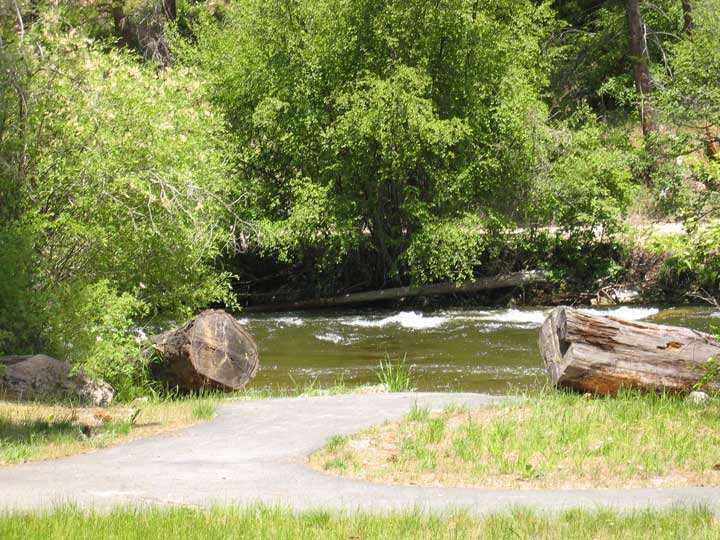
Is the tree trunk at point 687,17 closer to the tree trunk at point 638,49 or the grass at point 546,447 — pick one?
the tree trunk at point 638,49

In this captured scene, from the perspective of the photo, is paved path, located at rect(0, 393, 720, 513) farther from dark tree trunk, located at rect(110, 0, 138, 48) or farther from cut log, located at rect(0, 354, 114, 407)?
dark tree trunk, located at rect(110, 0, 138, 48)

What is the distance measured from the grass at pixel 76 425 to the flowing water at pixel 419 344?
192 inches

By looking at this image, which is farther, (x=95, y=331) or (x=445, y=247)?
(x=445, y=247)

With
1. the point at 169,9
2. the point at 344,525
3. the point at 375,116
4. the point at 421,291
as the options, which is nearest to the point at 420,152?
the point at 375,116

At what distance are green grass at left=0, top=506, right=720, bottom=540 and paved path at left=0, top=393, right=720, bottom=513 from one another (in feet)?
1.28

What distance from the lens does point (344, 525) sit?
6707 mm

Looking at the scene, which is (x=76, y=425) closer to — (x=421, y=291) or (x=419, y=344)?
(x=419, y=344)

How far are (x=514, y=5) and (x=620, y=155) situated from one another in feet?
17.6

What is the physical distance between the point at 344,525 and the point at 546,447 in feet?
10.7

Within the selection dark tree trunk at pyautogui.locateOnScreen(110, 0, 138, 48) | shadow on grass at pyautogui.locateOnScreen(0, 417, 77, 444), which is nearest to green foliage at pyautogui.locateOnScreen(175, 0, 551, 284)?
dark tree trunk at pyautogui.locateOnScreen(110, 0, 138, 48)

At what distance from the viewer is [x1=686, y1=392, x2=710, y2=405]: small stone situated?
11672mm

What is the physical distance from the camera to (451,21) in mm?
26594

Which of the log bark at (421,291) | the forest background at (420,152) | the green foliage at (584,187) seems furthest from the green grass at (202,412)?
the green foliage at (584,187)

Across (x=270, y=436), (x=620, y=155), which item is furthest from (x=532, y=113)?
(x=270, y=436)
